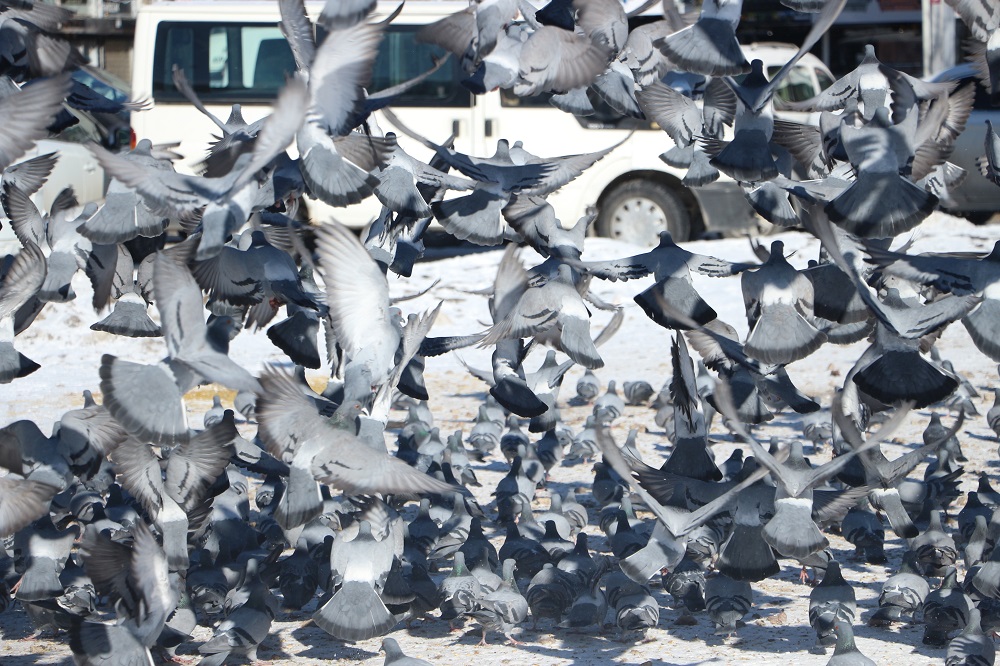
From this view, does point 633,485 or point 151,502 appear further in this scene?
point 151,502

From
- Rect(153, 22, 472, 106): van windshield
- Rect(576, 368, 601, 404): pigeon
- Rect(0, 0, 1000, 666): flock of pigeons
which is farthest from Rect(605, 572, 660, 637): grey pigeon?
Rect(153, 22, 472, 106): van windshield

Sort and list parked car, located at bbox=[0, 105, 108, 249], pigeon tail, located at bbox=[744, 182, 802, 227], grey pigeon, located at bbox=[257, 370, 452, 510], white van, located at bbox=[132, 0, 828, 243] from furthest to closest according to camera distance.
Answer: white van, located at bbox=[132, 0, 828, 243]
parked car, located at bbox=[0, 105, 108, 249]
pigeon tail, located at bbox=[744, 182, 802, 227]
grey pigeon, located at bbox=[257, 370, 452, 510]

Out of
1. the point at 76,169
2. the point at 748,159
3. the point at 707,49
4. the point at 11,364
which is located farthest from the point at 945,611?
the point at 76,169

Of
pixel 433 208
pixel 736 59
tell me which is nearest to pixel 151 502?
pixel 433 208

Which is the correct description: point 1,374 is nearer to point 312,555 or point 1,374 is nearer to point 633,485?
point 312,555

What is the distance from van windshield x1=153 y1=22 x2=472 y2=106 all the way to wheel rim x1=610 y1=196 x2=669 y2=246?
2190mm

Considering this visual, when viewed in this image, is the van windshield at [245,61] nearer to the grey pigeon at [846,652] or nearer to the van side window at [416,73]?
the van side window at [416,73]

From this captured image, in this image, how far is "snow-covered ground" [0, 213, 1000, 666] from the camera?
4.29m

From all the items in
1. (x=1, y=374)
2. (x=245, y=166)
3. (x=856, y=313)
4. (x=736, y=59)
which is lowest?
(x=1, y=374)

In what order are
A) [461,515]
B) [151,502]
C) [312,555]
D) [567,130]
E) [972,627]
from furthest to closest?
[567,130]
[461,515]
[312,555]
[151,502]
[972,627]

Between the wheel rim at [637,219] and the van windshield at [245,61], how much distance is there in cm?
219

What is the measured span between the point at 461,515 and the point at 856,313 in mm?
1968

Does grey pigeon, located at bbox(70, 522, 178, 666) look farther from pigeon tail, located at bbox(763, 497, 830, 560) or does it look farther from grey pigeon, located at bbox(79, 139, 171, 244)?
pigeon tail, located at bbox(763, 497, 830, 560)

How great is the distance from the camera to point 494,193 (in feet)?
15.4
